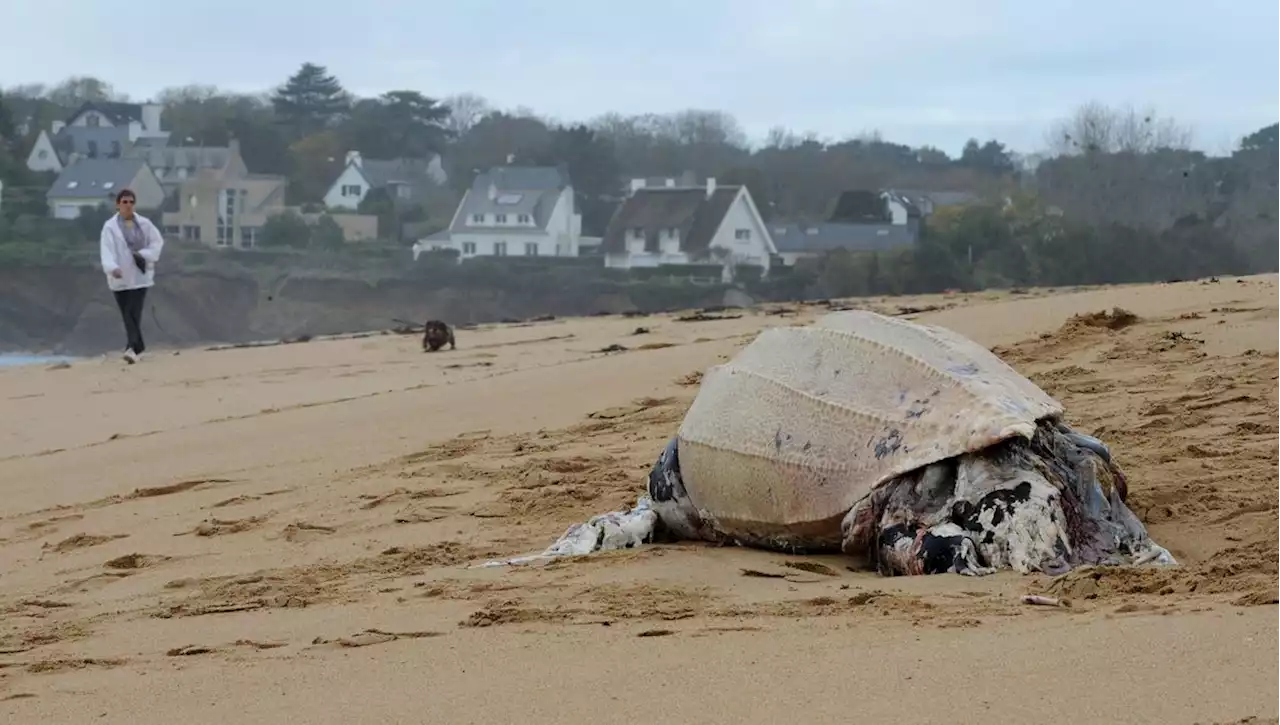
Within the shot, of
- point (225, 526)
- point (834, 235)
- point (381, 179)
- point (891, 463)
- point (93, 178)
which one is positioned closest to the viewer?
point (891, 463)

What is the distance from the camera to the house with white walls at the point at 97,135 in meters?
69.0

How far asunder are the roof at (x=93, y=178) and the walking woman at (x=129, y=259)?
5302cm

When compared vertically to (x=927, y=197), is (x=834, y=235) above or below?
below

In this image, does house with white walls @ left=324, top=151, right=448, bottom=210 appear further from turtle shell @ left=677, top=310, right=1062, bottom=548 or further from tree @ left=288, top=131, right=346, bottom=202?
turtle shell @ left=677, top=310, right=1062, bottom=548

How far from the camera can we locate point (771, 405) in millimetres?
4441

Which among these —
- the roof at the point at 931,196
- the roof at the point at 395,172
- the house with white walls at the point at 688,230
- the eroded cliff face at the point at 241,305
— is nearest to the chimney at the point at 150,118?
the roof at the point at 395,172

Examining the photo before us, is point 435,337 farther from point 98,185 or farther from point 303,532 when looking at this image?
point 98,185

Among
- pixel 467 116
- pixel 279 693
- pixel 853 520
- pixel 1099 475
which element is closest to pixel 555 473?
pixel 853 520

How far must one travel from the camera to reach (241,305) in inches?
2010

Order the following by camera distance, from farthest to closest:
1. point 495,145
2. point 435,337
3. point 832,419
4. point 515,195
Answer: point 495,145, point 515,195, point 435,337, point 832,419

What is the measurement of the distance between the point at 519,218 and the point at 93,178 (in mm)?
17965

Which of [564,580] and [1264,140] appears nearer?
[564,580]

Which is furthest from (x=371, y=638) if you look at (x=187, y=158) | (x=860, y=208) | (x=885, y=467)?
(x=187, y=158)

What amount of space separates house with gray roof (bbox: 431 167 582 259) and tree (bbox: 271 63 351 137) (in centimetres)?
2044
